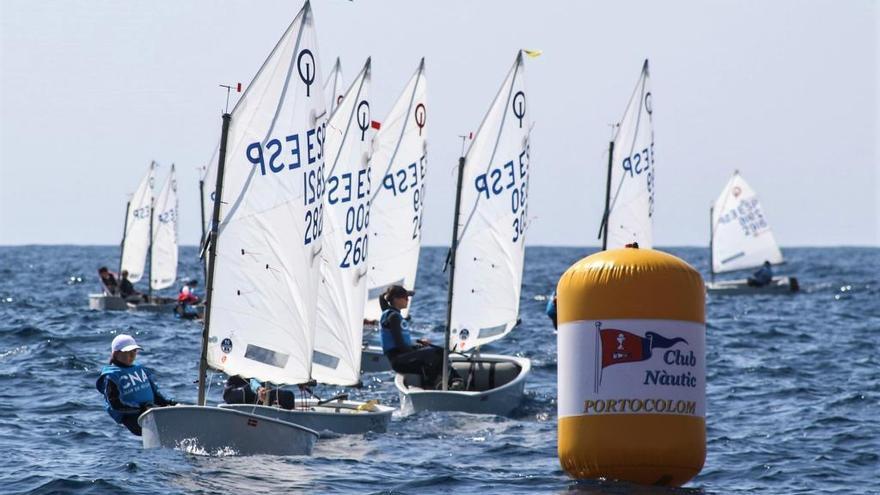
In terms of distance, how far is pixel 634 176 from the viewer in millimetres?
28359

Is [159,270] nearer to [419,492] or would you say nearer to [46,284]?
[46,284]

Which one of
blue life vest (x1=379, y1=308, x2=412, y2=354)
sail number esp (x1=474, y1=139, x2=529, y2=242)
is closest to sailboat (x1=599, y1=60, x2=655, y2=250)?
sail number esp (x1=474, y1=139, x2=529, y2=242)

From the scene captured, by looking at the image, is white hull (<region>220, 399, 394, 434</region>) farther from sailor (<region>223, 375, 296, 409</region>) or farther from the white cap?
the white cap

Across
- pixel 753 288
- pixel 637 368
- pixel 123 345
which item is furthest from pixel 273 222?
pixel 753 288

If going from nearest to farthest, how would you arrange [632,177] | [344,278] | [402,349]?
1. [344,278]
2. [402,349]
3. [632,177]

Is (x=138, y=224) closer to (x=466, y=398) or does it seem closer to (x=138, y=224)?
(x=138, y=224)

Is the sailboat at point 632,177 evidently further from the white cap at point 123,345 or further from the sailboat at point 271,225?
the white cap at point 123,345

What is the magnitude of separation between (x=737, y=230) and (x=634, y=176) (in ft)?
97.0

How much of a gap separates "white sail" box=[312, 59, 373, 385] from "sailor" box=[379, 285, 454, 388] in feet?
1.51

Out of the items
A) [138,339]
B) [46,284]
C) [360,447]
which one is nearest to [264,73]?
[360,447]

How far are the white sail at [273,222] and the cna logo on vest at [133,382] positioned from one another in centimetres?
102

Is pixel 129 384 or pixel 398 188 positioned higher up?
pixel 398 188

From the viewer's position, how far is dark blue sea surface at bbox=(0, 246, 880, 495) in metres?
13.8

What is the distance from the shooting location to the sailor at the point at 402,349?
782 inches
